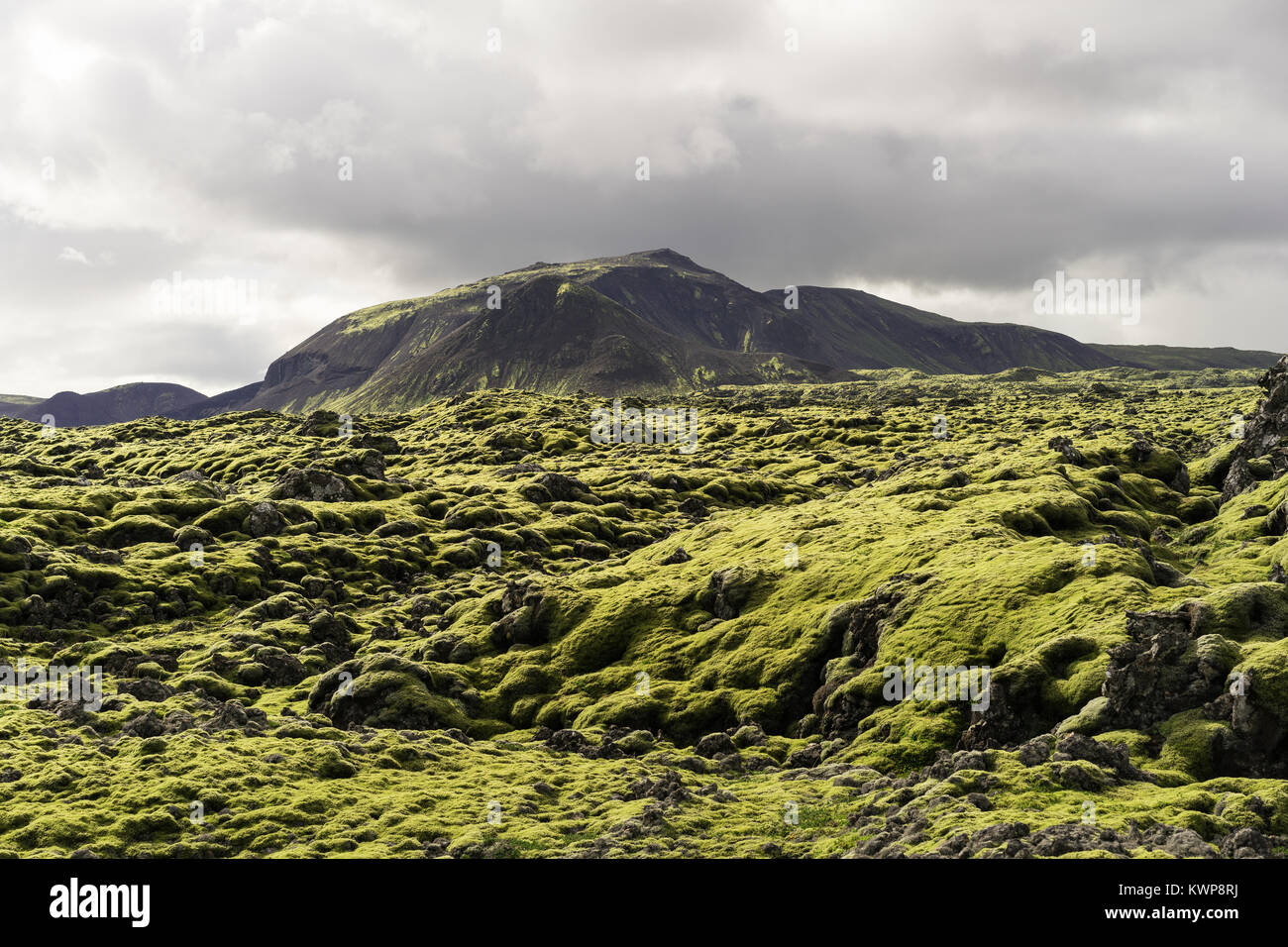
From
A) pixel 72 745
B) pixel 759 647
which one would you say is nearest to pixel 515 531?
pixel 759 647

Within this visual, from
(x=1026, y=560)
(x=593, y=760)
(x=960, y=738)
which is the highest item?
(x=1026, y=560)

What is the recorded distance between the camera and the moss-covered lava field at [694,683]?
3441cm

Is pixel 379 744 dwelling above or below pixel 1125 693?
below

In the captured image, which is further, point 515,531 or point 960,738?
point 515,531

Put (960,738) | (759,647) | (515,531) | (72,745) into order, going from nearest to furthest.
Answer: (960,738)
(72,745)
(759,647)
(515,531)

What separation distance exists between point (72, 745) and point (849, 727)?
41.6 m

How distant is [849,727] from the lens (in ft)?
159

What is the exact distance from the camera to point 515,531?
121 m

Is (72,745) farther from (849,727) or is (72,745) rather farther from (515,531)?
(515,531)

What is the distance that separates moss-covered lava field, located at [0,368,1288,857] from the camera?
34.4m

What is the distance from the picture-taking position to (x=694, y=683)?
58.2 metres
